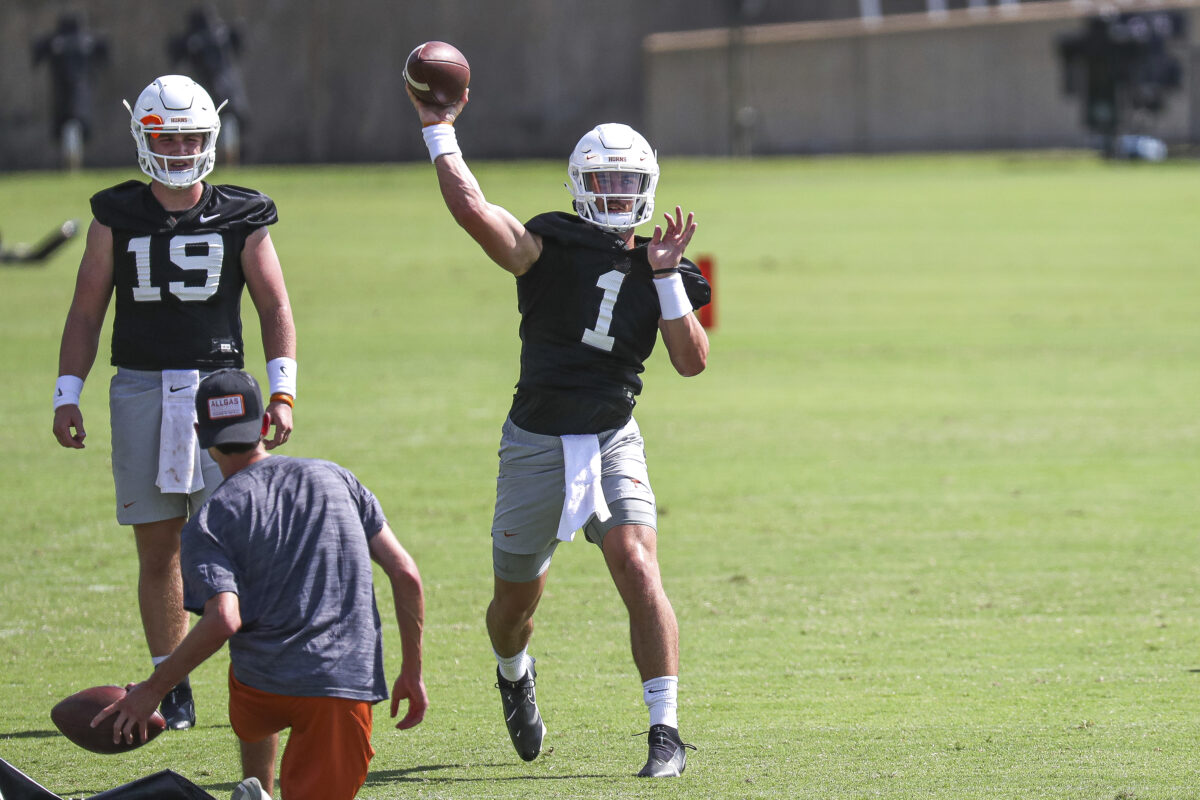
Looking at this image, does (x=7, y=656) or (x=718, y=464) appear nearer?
(x=7, y=656)

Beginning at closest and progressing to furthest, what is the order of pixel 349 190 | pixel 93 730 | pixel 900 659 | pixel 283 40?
pixel 93 730
pixel 900 659
pixel 349 190
pixel 283 40

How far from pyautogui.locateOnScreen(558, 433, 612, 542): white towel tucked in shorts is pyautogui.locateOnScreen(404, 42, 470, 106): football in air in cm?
130

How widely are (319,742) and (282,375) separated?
211 centimetres

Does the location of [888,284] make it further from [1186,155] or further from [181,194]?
[1186,155]

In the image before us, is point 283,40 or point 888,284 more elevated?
point 283,40

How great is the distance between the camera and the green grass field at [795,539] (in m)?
5.81

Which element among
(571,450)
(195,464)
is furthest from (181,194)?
(571,450)

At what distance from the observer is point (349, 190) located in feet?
123

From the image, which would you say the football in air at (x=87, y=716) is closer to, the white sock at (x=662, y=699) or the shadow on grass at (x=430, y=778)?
the shadow on grass at (x=430, y=778)

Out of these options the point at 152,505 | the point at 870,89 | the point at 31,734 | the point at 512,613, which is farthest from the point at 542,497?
the point at 870,89

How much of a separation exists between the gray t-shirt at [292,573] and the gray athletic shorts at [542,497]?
1.48 m

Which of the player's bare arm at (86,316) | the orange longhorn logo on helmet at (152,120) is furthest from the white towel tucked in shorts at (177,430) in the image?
the orange longhorn logo on helmet at (152,120)

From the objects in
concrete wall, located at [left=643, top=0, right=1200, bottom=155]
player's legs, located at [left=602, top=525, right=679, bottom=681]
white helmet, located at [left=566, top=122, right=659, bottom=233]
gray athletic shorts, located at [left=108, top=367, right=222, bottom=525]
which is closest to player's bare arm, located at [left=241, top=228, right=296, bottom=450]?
gray athletic shorts, located at [left=108, top=367, right=222, bottom=525]

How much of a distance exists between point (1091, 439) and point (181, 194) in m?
8.81
